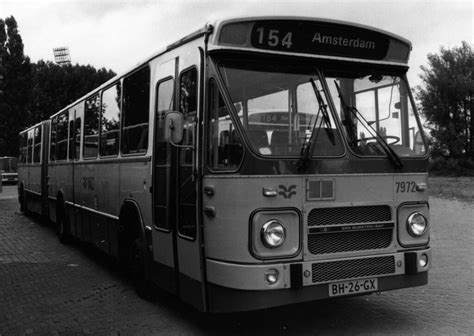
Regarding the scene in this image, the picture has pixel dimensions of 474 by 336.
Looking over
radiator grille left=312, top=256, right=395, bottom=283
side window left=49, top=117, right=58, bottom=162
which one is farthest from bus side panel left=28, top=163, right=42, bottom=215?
radiator grille left=312, top=256, right=395, bottom=283

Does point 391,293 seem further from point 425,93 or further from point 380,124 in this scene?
point 425,93

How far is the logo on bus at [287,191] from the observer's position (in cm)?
485

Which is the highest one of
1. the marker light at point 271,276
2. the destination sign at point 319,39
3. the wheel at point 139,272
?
the destination sign at point 319,39

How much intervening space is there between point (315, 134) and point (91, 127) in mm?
5298

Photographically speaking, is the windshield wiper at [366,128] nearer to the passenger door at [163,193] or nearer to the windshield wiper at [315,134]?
the windshield wiper at [315,134]

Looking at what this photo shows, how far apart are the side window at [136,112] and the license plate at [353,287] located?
281cm

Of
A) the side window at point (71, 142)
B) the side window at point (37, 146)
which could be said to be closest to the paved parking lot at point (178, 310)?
the side window at point (71, 142)

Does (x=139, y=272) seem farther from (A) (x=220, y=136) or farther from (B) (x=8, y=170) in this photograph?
(B) (x=8, y=170)

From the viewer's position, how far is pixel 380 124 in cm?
555

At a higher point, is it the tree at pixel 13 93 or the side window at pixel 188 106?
the tree at pixel 13 93

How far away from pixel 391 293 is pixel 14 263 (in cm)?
647

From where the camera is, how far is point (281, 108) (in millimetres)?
5184

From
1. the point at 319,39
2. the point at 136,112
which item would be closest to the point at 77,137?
the point at 136,112

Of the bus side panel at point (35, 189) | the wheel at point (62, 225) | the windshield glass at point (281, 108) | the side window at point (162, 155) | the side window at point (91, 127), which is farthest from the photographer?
the bus side panel at point (35, 189)
